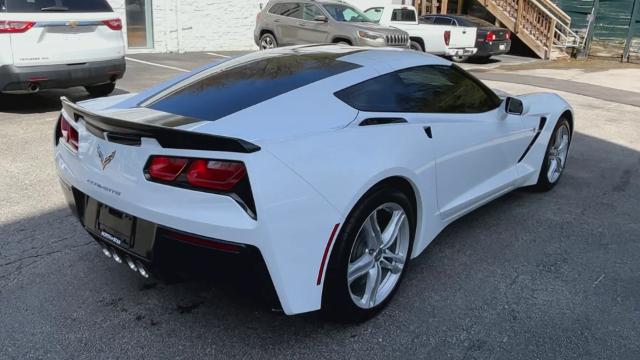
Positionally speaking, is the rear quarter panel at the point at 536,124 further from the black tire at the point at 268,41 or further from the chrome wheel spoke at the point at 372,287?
the black tire at the point at 268,41

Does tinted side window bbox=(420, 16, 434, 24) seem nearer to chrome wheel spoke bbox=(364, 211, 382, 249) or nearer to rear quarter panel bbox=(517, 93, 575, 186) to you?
rear quarter panel bbox=(517, 93, 575, 186)

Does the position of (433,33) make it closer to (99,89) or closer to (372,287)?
(99,89)

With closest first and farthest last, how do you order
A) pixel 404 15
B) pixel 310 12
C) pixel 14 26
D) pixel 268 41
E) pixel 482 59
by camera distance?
pixel 14 26, pixel 310 12, pixel 268 41, pixel 404 15, pixel 482 59

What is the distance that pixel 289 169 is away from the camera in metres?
2.48

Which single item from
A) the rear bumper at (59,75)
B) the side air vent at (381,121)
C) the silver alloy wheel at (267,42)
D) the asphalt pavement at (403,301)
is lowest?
the asphalt pavement at (403,301)

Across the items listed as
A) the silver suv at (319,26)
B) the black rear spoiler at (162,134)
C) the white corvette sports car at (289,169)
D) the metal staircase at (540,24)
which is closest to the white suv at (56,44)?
the white corvette sports car at (289,169)

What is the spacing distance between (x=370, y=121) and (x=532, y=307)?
143 centimetres

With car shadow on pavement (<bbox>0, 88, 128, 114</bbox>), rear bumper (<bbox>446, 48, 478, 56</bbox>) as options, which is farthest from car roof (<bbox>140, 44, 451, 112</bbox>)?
rear bumper (<bbox>446, 48, 478, 56</bbox>)

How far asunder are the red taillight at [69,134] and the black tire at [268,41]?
12632 millimetres

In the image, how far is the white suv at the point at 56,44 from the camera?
6.91 metres

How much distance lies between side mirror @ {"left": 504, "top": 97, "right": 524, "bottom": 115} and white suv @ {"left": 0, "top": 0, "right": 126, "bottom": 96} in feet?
18.5

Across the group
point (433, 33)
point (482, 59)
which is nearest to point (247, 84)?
point (433, 33)

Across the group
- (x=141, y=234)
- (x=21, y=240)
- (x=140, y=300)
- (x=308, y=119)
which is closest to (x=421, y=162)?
(x=308, y=119)

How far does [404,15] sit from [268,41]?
14.6ft
